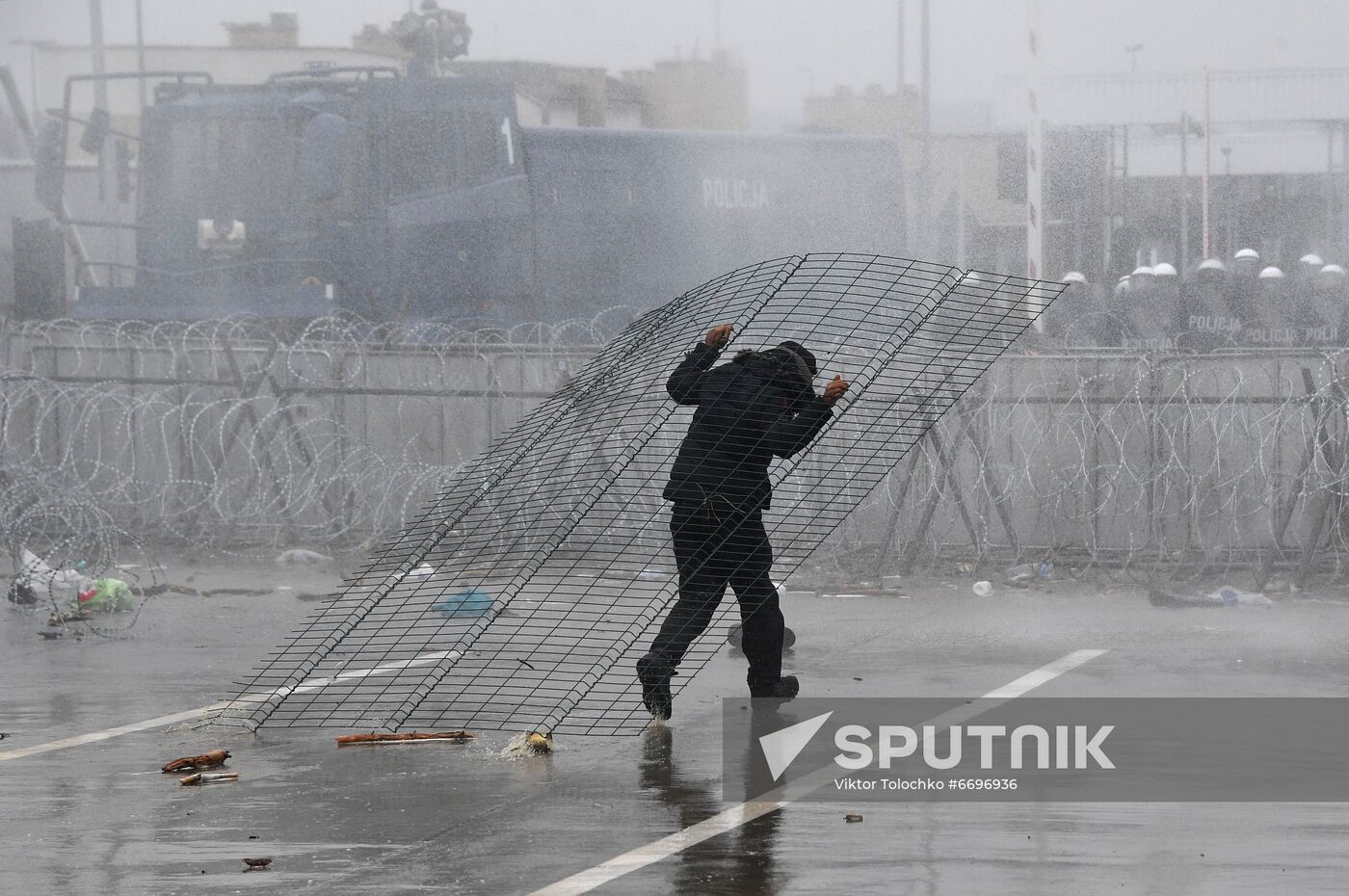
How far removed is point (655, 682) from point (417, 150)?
34.8 ft

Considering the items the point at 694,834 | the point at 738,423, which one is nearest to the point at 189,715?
the point at 738,423

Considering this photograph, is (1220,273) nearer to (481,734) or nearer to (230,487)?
(230,487)

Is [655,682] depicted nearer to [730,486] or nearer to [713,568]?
[713,568]

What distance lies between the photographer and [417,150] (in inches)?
688

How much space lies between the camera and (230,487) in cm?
1477

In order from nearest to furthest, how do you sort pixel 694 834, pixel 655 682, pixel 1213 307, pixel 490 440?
1. pixel 694 834
2. pixel 655 682
3. pixel 490 440
4. pixel 1213 307

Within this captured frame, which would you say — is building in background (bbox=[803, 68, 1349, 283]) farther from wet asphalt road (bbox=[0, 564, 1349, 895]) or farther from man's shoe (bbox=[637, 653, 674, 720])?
man's shoe (bbox=[637, 653, 674, 720])

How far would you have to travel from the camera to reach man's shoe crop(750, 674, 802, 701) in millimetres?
8164

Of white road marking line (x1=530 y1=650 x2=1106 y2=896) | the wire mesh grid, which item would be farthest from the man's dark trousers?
white road marking line (x1=530 y1=650 x2=1106 y2=896)

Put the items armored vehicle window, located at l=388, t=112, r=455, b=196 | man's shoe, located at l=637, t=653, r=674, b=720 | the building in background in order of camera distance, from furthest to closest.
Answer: the building in background < armored vehicle window, located at l=388, t=112, r=455, b=196 < man's shoe, located at l=637, t=653, r=674, b=720

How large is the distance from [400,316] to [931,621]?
8644mm

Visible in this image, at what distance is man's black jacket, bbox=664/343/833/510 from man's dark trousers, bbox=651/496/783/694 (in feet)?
0.29

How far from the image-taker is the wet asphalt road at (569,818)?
5383 mm

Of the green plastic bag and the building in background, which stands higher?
the building in background
